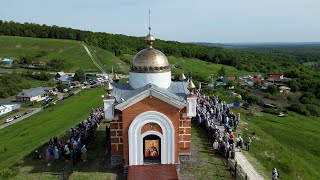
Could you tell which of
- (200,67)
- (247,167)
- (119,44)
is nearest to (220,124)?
(247,167)

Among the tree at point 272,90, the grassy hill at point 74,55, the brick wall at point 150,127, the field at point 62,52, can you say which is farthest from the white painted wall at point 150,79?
the grassy hill at point 74,55

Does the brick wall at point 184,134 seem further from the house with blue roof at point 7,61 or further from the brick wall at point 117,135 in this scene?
the house with blue roof at point 7,61

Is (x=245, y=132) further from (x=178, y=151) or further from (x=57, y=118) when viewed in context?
(x=57, y=118)

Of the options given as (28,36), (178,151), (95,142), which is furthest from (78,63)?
(178,151)

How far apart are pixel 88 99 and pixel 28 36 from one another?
91.3 metres

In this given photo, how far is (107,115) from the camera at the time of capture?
17.7 metres

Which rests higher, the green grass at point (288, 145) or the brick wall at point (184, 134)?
the brick wall at point (184, 134)

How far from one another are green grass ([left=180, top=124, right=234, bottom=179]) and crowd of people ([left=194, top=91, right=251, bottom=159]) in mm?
606

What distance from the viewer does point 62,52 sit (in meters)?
102

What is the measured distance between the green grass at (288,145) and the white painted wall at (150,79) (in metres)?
7.00

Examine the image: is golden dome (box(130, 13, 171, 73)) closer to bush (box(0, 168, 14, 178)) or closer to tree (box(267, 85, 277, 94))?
bush (box(0, 168, 14, 178))

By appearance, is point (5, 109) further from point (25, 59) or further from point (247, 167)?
point (25, 59)

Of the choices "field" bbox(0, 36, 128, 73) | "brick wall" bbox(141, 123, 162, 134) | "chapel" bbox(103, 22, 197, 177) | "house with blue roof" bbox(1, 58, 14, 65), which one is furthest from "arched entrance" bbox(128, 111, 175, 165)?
"house with blue roof" bbox(1, 58, 14, 65)

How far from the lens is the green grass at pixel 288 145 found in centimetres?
2064
